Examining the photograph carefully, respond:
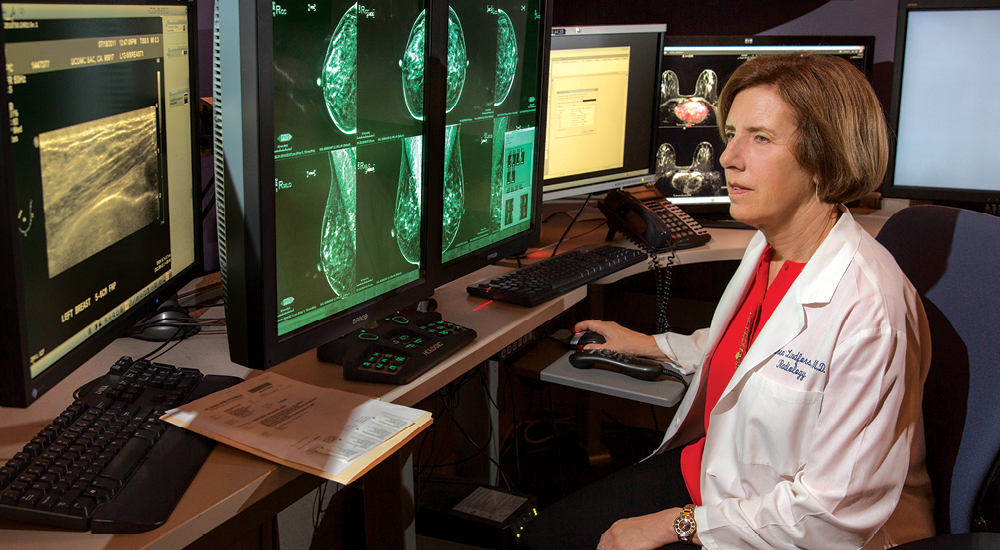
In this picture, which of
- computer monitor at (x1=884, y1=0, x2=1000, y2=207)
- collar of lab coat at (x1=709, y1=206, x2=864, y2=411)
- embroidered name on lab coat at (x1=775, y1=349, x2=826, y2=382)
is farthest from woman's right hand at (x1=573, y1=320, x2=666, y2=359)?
computer monitor at (x1=884, y1=0, x2=1000, y2=207)

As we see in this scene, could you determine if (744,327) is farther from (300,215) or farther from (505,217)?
(300,215)

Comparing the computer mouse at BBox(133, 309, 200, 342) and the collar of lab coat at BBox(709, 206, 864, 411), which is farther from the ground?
the collar of lab coat at BBox(709, 206, 864, 411)

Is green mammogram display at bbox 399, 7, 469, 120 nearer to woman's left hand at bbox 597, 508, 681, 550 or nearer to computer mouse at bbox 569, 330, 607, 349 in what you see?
computer mouse at bbox 569, 330, 607, 349

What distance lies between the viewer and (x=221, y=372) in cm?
126

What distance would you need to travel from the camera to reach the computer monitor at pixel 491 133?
4.92 feet

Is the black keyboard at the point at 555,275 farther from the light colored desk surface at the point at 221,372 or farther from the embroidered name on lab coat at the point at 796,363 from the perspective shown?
the embroidered name on lab coat at the point at 796,363

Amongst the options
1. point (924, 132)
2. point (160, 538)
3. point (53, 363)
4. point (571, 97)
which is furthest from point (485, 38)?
point (924, 132)

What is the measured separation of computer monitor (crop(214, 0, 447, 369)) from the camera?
1.00 metres

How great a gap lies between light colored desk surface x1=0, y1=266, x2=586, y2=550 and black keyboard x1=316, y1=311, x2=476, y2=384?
2cm

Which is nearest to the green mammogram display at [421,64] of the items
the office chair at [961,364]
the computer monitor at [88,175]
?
the computer monitor at [88,175]

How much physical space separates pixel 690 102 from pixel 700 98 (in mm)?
35

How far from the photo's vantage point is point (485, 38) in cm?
157

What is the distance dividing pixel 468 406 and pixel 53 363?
1586 millimetres

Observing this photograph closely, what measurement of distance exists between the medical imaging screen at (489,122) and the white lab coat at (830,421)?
631 mm
